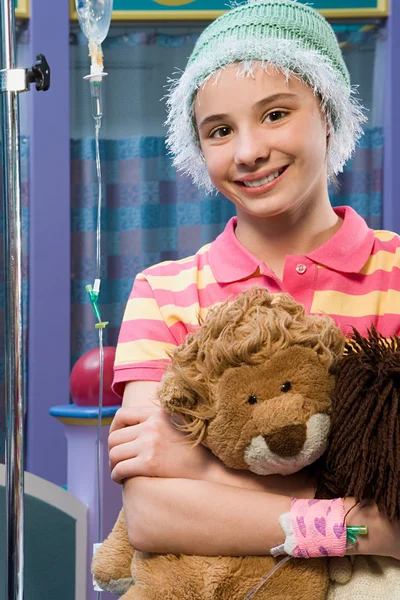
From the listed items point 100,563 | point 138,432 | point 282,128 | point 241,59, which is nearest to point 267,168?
point 282,128

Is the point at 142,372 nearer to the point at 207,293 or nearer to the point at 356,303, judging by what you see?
→ the point at 207,293

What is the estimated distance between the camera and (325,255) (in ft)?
3.73

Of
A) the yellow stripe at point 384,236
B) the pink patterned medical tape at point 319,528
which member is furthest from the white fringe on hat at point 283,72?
the pink patterned medical tape at point 319,528

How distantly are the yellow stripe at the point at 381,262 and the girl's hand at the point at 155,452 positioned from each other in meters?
0.38

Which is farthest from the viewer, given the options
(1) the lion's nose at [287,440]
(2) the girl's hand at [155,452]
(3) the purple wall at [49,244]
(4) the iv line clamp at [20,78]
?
(3) the purple wall at [49,244]

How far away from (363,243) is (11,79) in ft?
1.86

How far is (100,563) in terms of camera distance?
98 centimetres

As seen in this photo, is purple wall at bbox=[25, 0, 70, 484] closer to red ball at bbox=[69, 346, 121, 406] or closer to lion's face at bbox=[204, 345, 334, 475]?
red ball at bbox=[69, 346, 121, 406]

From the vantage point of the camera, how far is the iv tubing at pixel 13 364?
1.13 m

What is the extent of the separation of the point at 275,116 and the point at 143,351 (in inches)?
14.6

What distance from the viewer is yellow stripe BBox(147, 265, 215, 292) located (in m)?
1.15

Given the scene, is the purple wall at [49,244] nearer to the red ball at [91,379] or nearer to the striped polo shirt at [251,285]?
the red ball at [91,379]

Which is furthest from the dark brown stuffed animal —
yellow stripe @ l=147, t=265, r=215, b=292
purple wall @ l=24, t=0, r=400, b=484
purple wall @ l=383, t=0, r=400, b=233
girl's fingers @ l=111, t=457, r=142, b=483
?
purple wall @ l=383, t=0, r=400, b=233

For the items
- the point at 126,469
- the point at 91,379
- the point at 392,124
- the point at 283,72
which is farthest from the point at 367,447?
the point at 392,124
